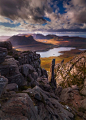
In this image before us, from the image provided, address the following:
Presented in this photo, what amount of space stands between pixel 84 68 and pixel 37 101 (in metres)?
113

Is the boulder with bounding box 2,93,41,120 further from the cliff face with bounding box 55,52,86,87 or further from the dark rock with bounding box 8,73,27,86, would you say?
the cliff face with bounding box 55,52,86,87

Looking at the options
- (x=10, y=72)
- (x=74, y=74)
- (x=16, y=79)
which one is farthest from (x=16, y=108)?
(x=74, y=74)

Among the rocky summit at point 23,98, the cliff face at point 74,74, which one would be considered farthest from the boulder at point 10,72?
the cliff face at point 74,74

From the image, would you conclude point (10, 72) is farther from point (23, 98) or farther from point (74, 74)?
point (74, 74)

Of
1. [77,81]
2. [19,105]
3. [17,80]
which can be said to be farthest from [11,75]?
[77,81]

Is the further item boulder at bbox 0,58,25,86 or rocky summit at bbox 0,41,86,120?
boulder at bbox 0,58,25,86

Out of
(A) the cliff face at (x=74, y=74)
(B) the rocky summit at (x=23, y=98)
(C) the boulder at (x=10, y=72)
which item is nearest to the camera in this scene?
(B) the rocky summit at (x=23, y=98)

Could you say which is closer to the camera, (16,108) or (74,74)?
(16,108)

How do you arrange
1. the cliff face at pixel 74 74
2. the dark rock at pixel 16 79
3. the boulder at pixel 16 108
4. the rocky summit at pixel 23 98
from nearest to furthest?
the boulder at pixel 16 108
the rocky summit at pixel 23 98
the dark rock at pixel 16 79
the cliff face at pixel 74 74

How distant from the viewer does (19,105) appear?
33.9 ft

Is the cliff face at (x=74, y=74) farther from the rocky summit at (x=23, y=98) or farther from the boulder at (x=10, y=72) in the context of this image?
the boulder at (x=10, y=72)

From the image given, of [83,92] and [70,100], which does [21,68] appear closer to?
[70,100]

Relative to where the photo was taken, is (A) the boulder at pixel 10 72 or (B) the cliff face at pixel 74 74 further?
(B) the cliff face at pixel 74 74

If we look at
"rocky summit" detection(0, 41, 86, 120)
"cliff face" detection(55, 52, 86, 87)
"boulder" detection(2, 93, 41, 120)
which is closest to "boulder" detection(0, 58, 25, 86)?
"rocky summit" detection(0, 41, 86, 120)
